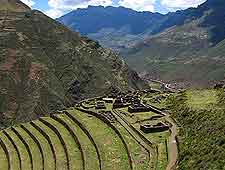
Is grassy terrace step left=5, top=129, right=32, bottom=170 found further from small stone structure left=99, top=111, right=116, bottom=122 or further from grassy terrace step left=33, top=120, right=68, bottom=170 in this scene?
small stone structure left=99, top=111, right=116, bottom=122

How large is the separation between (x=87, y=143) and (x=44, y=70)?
107624 mm

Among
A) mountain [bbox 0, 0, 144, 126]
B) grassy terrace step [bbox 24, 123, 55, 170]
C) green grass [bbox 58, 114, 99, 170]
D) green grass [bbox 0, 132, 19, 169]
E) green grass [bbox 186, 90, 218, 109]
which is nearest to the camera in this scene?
green grass [bbox 58, 114, 99, 170]

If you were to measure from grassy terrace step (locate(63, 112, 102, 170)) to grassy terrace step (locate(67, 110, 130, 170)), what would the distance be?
59 centimetres

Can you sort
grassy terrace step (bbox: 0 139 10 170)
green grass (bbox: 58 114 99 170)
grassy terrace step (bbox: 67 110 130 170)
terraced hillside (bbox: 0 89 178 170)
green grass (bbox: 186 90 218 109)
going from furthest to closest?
green grass (bbox: 186 90 218 109), grassy terrace step (bbox: 0 139 10 170), green grass (bbox: 58 114 99 170), terraced hillside (bbox: 0 89 178 170), grassy terrace step (bbox: 67 110 130 170)

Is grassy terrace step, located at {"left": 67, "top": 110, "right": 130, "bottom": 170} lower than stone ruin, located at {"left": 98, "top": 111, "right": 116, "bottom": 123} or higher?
lower

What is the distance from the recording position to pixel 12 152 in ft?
210

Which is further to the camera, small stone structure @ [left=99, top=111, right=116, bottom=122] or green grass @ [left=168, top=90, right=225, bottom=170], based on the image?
small stone structure @ [left=99, top=111, right=116, bottom=122]

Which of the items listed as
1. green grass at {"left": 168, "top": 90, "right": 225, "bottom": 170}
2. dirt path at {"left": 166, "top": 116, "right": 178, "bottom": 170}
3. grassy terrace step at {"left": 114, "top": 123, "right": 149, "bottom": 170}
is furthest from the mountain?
dirt path at {"left": 166, "top": 116, "right": 178, "bottom": 170}

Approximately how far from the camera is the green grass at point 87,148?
51487 millimetres

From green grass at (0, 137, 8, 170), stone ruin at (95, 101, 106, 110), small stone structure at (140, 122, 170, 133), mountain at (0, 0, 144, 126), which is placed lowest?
green grass at (0, 137, 8, 170)

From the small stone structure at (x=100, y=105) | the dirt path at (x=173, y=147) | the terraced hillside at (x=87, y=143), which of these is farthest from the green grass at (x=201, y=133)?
the small stone structure at (x=100, y=105)

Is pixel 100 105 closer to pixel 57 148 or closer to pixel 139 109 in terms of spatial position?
pixel 139 109

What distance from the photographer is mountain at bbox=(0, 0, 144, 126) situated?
14438cm

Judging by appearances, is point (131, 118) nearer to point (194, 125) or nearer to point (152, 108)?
point (152, 108)
